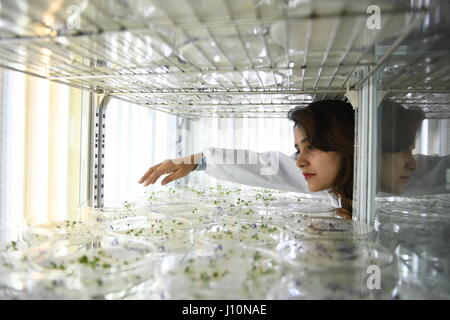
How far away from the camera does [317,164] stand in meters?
1.18

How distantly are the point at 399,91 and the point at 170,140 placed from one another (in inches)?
53.8

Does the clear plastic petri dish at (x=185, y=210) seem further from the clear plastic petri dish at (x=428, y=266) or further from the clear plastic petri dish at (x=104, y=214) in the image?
the clear plastic petri dish at (x=428, y=266)

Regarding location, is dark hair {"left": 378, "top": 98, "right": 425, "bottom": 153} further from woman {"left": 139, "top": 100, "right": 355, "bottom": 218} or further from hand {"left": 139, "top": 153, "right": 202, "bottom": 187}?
hand {"left": 139, "top": 153, "right": 202, "bottom": 187}

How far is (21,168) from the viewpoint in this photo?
4.21 ft

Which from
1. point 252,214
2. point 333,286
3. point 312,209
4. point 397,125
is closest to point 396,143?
point 397,125

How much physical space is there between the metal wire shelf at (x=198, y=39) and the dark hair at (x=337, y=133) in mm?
184

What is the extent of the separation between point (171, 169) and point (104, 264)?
873 millimetres

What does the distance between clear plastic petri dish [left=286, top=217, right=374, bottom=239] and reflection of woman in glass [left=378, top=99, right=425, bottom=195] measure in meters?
0.16

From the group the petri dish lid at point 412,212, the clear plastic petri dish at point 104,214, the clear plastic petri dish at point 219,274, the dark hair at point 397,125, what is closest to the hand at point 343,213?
the petri dish lid at point 412,212

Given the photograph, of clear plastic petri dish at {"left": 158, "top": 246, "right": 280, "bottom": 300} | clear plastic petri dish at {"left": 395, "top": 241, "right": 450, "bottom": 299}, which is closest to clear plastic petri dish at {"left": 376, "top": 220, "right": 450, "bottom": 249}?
clear plastic petri dish at {"left": 395, "top": 241, "right": 450, "bottom": 299}

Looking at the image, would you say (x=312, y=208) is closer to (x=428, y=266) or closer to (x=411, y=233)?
(x=411, y=233)

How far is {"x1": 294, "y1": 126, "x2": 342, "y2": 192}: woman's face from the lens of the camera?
116 centimetres

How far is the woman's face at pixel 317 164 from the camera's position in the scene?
1.16 metres
